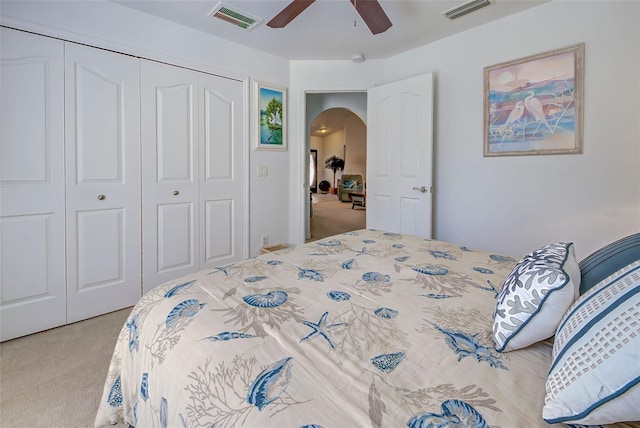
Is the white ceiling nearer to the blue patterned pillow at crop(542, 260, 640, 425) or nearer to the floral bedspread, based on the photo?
the floral bedspread

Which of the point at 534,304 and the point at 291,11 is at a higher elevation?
the point at 291,11

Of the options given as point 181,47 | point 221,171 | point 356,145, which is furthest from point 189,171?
point 356,145

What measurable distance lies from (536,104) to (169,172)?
303cm

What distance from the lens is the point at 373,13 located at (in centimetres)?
199

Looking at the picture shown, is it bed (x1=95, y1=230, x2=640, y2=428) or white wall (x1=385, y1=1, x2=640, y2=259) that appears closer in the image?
bed (x1=95, y1=230, x2=640, y2=428)

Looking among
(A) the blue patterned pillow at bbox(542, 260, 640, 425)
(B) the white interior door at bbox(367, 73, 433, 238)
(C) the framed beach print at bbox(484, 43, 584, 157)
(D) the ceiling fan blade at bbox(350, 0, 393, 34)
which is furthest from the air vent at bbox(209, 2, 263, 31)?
(A) the blue patterned pillow at bbox(542, 260, 640, 425)

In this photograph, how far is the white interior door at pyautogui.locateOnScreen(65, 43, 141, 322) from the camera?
2301mm

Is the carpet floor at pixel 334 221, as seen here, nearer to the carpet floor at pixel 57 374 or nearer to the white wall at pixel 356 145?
the white wall at pixel 356 145

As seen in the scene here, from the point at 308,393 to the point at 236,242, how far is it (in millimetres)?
→ 2810

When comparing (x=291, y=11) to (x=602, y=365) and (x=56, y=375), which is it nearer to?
(x=602, y=365)

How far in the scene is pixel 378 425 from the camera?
1.87 ft

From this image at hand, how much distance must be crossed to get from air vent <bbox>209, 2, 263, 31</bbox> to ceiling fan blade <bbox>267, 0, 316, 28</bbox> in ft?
1.80

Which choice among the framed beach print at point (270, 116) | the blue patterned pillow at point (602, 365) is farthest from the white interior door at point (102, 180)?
the blue patterned pillow at point (602, 365)

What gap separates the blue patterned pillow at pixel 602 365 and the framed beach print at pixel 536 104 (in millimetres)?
2253
